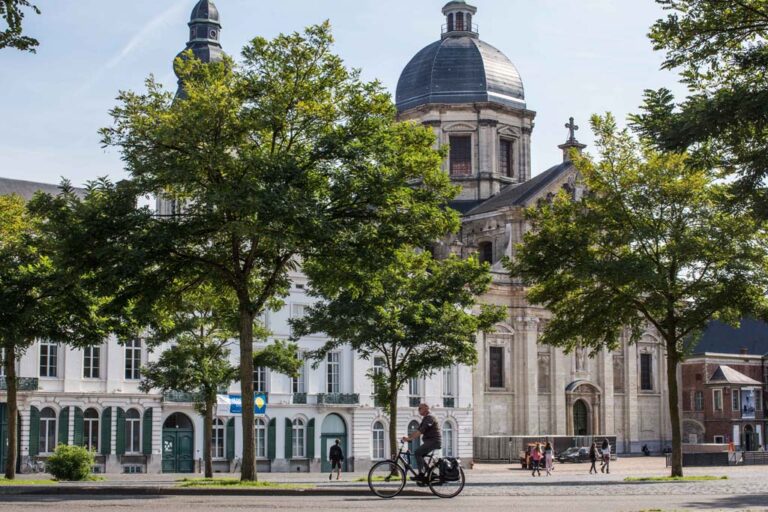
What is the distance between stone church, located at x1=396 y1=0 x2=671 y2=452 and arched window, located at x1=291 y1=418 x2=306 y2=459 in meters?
20.3

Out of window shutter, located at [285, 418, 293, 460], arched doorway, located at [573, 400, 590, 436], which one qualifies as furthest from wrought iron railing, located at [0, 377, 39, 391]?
arched doorway, located at [573, 400, 590, 436]

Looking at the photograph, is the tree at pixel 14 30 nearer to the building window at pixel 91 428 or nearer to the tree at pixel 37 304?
the tree at pixel 37 304

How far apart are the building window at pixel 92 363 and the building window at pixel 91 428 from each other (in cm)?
157

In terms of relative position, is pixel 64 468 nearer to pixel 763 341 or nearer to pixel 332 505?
pixel 332 505

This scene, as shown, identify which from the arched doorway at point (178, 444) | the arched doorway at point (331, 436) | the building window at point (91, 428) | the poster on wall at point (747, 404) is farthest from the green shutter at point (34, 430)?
the poster on wall at point (747, 404)

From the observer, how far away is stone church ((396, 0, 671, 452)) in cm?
8150

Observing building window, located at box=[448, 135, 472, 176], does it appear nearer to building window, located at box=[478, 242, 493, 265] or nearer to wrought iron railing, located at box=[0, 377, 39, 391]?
building window, located at box=[478, 242, 493, 265]

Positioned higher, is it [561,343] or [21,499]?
[561,343]

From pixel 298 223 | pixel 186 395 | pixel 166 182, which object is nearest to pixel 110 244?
pixel 166 182

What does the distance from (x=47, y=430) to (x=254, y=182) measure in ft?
98.5

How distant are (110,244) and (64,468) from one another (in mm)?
9632

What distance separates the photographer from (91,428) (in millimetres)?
54031

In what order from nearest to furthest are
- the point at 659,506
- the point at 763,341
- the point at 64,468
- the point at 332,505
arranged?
the point at 332,505 → the point at 659,506 → the point at 64,468 → the point at 763,341

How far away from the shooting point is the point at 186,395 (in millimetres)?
56250
